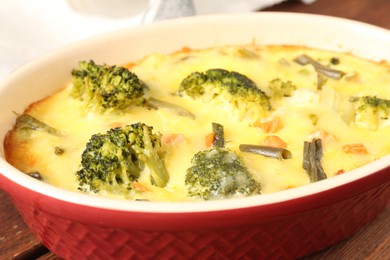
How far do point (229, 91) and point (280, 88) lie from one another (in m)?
0.22

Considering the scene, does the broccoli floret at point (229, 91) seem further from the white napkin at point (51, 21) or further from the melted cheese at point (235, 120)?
the white napkin at point (51, 21)

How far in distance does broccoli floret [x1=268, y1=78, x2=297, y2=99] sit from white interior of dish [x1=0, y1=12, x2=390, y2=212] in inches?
20.1

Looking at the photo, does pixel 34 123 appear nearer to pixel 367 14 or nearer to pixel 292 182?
pixel 292 182

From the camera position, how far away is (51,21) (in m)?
3.80

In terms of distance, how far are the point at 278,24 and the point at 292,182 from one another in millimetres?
1188

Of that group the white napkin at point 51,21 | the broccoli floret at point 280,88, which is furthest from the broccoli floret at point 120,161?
the white napkin at point 51,21

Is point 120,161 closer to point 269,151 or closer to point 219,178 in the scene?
point 219,178

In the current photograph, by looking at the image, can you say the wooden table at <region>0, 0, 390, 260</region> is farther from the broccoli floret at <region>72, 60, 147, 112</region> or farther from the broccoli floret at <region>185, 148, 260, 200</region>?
the broccoli floret at <region>72, 60, 147, 112</region>

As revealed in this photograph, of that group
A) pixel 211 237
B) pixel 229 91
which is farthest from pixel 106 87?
pixel 211 237

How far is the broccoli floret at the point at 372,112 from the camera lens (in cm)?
251

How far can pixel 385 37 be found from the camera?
9.80 feet

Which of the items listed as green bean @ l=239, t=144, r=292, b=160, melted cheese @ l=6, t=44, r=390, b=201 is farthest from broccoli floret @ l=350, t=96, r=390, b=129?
green bean @ l=239, t=144, r=292, b=160

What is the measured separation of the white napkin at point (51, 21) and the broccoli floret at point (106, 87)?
1.15m

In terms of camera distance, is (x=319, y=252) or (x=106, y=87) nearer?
(x=319, y=252)
